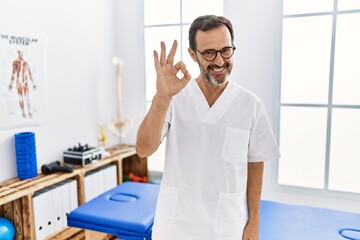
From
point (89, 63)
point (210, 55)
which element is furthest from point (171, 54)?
point (89, 63)

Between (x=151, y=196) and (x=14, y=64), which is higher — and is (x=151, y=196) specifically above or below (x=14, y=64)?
below

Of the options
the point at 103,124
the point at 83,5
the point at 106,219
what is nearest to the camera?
the point at 106,219

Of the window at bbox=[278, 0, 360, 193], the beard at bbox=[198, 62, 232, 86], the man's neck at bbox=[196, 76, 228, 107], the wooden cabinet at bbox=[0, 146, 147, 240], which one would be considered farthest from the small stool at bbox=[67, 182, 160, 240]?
the window at bbox=[278, 0, 360, 193]

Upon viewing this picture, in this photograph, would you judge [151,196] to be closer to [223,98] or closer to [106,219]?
[106,219]

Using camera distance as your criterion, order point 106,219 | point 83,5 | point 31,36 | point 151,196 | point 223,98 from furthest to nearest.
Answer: point 83,5
point 31,36
point 151,196
point 106,219
point 223,98

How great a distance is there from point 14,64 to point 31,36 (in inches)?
10.4

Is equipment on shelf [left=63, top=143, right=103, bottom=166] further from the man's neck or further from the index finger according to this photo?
the index finger

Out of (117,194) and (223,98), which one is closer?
(223,98)

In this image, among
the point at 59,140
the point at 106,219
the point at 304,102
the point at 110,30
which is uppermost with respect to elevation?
the point at 110,30

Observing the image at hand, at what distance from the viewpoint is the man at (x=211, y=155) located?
4.00 ft

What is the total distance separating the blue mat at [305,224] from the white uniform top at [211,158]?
54 cm

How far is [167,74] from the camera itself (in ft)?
3.63

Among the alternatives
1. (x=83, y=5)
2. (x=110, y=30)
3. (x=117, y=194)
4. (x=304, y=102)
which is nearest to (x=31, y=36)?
(x=83, y=5)

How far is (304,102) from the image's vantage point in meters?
2.66
